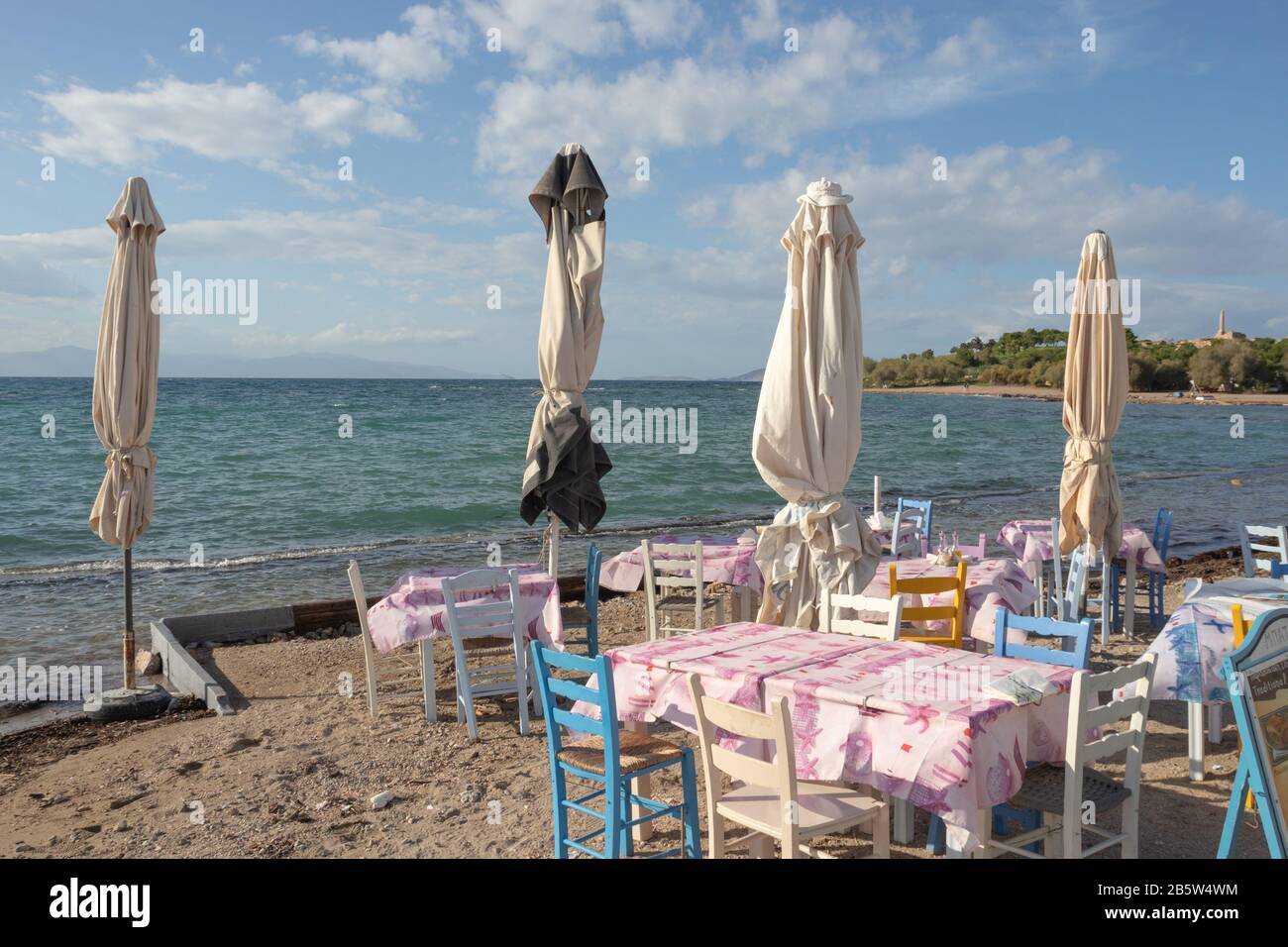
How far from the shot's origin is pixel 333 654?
851cm

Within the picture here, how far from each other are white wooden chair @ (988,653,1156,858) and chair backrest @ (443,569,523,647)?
3.29 m

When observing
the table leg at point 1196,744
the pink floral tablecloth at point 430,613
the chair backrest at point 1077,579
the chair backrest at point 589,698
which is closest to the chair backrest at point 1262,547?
the chair backrest at point 1077,579

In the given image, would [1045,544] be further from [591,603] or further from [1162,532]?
[591,603]

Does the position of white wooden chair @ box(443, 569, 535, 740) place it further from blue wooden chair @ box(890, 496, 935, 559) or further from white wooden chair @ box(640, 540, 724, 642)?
blue wooden chair @ box(890, 496, 935, 559)

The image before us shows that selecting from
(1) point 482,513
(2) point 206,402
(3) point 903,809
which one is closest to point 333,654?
(3) point 903,809

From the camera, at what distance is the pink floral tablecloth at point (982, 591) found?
6.34 m

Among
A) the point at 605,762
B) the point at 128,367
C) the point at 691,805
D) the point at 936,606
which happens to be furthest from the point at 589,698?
the point at 128,367

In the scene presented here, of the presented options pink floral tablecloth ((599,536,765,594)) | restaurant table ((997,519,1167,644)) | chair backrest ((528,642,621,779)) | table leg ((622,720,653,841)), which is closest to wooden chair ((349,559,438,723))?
pink floral tablecloth ((599,536,765,594))

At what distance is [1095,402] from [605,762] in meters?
5.37

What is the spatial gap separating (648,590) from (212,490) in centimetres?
1716

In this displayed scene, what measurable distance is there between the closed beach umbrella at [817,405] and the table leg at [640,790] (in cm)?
115
